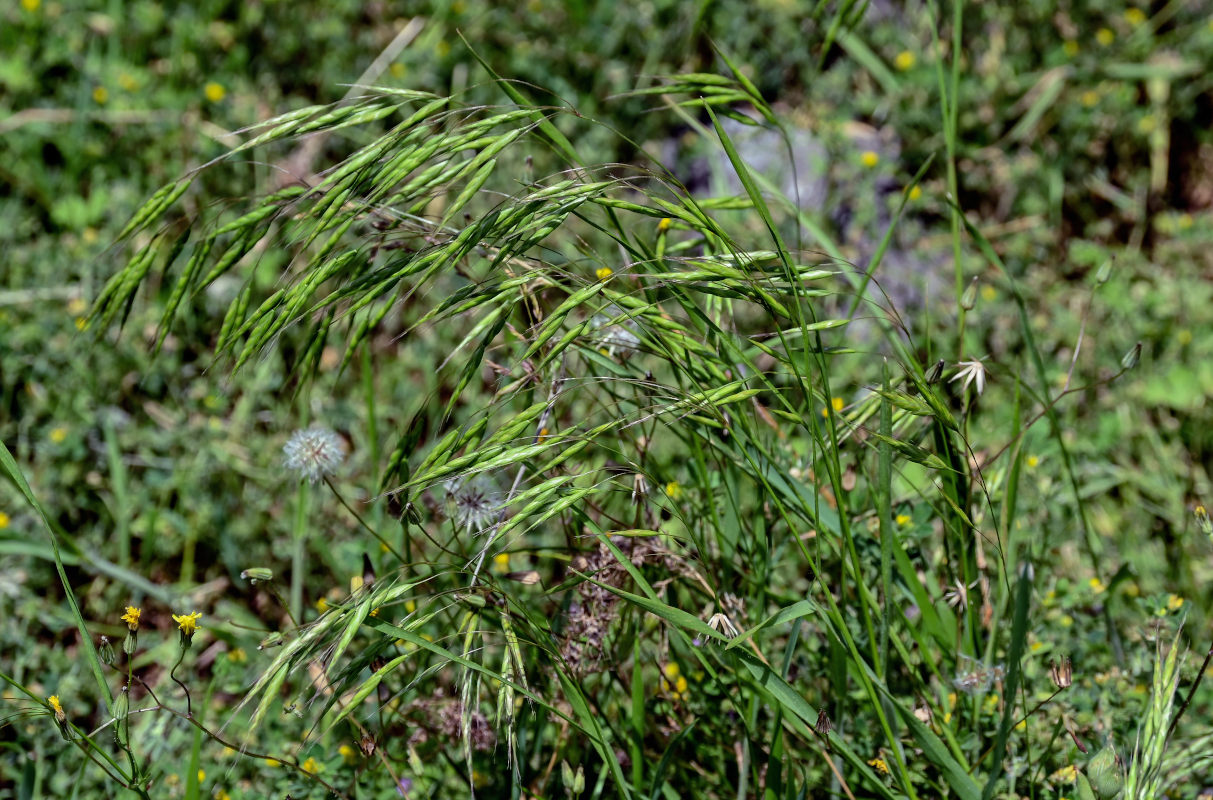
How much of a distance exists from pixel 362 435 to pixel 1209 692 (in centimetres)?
217

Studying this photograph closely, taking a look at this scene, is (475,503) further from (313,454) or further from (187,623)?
(187,623)

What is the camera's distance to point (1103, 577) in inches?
81.9

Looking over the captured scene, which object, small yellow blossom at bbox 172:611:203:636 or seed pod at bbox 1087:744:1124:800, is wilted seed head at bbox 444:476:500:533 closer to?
small yellow blossom at bbox 172:611:203:636

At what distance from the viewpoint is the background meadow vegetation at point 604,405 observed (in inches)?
51.9

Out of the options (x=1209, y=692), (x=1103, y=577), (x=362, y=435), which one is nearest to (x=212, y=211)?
(x=362, y=435)

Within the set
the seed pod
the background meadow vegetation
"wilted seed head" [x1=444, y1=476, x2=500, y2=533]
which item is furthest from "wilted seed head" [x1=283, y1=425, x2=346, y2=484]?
the seed pod

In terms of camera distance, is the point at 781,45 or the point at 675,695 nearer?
the point at 675,695

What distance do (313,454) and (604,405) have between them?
49cm

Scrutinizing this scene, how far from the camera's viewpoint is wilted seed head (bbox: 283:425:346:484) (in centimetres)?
162

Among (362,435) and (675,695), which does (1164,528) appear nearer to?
(675,695)

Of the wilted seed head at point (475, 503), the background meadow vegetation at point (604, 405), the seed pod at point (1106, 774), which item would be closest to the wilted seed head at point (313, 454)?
the background meadow vegetation at point (604, 405)

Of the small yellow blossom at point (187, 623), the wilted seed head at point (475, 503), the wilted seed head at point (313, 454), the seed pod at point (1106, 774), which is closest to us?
the seed pod at point (1106, 774)

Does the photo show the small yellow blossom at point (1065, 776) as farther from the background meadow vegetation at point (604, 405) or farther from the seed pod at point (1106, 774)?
the seed pod at point (1106, 774)

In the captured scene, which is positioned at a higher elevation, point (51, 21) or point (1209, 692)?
point (51, 21)
